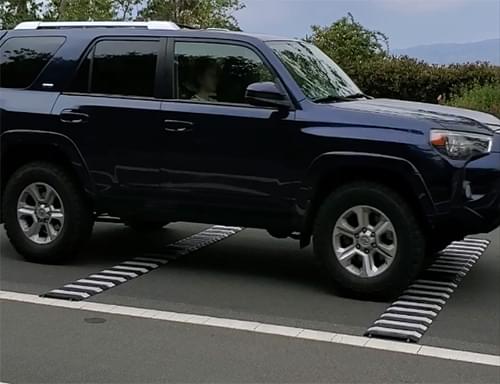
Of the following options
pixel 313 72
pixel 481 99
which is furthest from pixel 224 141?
pixel 481 99

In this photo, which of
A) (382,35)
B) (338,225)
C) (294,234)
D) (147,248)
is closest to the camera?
(338,225)

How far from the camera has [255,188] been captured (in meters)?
6.73

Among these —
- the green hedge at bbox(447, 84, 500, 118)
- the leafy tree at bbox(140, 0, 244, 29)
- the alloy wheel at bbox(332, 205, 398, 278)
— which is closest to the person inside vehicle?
the alloy wheel at bbox(332, 205, 398, 278)

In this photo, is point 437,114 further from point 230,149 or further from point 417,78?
point 417,78

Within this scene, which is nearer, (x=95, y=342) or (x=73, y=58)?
(x=95, y=342)

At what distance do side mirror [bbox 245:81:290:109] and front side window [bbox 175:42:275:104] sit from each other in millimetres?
218

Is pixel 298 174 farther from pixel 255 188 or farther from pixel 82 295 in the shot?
pixel 82 295

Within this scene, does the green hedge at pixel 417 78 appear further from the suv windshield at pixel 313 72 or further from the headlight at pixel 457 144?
the headlight at pixel 457 144

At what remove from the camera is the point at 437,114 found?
21.7 ft

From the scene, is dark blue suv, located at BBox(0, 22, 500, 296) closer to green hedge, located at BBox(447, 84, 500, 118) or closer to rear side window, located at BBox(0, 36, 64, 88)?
rear side window, located at BBox(0, 36, 64, 88)

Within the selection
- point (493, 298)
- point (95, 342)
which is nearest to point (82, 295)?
point (95, 342)

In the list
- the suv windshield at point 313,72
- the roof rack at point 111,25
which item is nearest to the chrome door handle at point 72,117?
the roof rack at point 111,25

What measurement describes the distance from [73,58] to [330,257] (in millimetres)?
2752

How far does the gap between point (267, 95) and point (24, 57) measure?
93.5 inches
